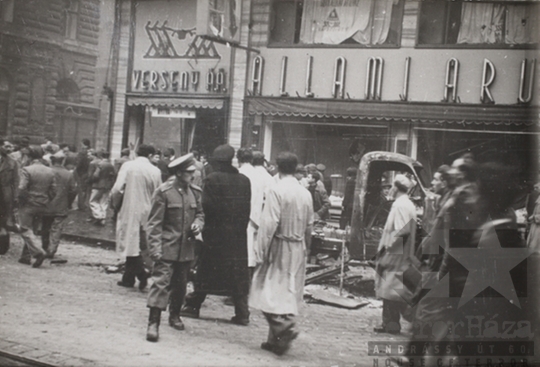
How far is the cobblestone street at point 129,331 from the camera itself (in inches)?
209

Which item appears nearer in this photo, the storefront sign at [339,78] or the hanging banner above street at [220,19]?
the hanging banner above street at [220,19]

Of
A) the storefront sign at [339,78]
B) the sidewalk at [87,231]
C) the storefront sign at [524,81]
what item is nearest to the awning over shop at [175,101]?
the storefront sign at [339,78]

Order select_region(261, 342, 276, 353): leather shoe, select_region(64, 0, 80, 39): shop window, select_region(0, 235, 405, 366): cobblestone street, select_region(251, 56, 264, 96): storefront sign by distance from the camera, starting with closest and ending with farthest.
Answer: select_region(0, 235, 405, 366): cobblestone street < select_region(261, 342, 276, 353): leather shoe < select_region(64, 0, 80, 39): shop window < select_region(251, 56, 264, 96): storefront sign

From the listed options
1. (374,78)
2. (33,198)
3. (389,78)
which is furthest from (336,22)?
(33,198)

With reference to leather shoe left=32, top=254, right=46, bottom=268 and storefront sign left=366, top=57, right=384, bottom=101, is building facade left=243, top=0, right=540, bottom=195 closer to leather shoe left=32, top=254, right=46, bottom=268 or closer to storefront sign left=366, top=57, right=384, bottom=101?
storefront sign left=366, top=57, right=384, bottom=101

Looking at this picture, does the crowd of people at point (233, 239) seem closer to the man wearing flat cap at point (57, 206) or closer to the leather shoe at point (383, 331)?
the leather shoe at point (383, 331)

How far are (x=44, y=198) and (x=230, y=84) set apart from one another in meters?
3.81

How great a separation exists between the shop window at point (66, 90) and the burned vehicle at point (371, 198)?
523 centimetres

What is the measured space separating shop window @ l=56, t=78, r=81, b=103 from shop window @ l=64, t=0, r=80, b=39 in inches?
36.7

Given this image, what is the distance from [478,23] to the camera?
975 cm

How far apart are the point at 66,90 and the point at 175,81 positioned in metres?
1.95

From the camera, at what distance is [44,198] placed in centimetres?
876

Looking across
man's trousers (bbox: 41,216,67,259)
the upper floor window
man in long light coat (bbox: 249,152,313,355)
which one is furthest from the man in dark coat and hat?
the upper floor window

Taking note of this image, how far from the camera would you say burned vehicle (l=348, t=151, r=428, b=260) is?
28.7ft
